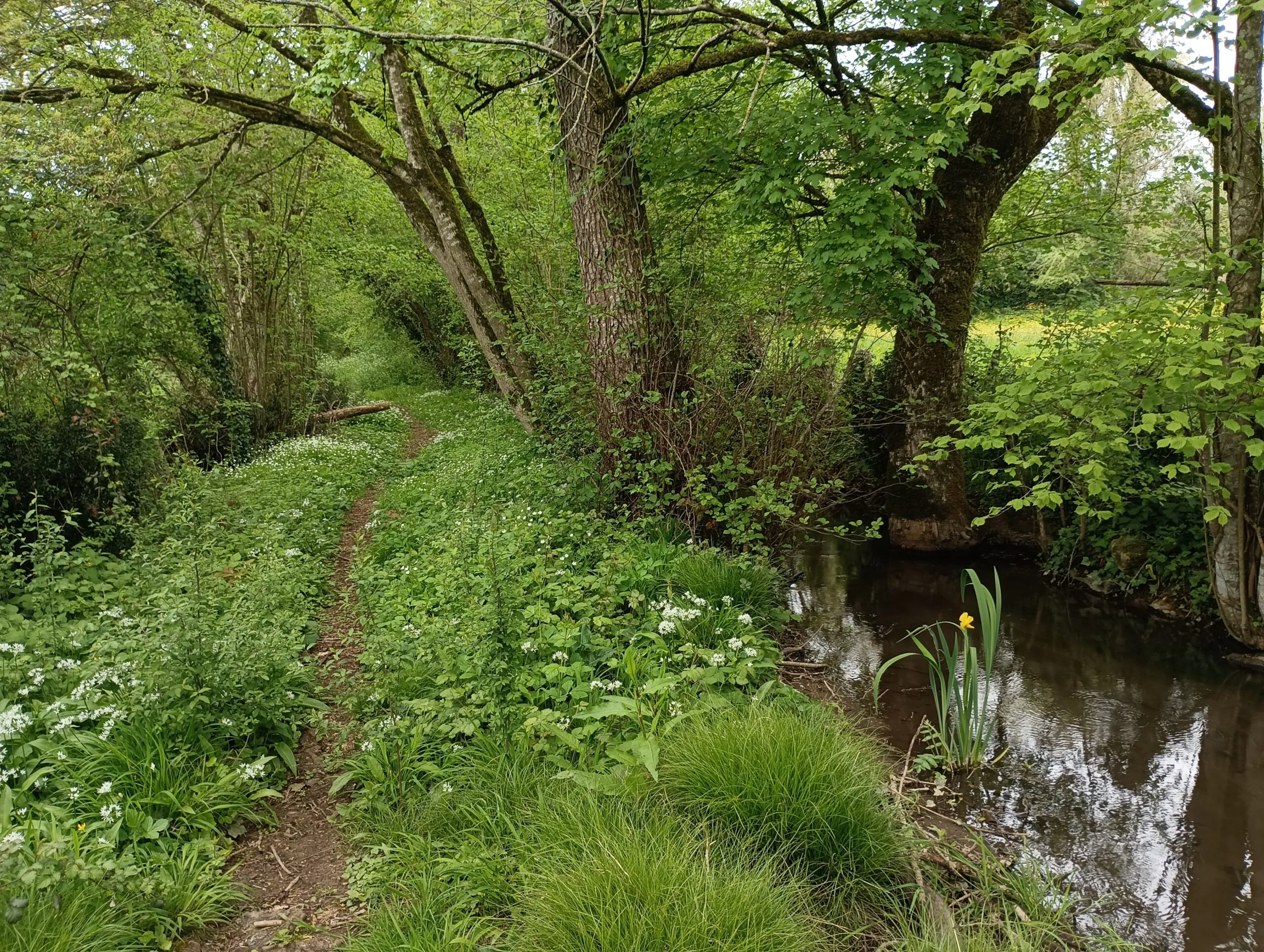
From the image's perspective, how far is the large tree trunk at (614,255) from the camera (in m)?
6.59

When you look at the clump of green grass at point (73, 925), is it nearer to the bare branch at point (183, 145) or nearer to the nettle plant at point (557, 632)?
the nettle plant at point (557, 632)

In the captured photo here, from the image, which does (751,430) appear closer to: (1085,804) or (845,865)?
(1085,804)

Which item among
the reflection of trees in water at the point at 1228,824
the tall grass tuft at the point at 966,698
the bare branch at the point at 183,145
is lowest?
the reflection of trees in water at the point at 1228,824

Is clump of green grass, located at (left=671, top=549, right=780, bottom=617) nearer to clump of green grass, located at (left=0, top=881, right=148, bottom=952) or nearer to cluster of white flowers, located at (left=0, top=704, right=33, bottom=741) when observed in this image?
clump of green grass, located at (left=0, top=881, right=148, bottom=952)

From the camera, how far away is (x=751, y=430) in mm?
6602

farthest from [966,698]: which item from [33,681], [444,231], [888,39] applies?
[444,231]

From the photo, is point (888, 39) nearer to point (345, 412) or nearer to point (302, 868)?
point (302, 868)

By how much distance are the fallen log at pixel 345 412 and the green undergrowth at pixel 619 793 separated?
12553 mm

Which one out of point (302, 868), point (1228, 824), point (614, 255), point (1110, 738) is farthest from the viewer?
point (614, 255)

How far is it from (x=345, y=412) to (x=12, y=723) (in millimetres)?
16217

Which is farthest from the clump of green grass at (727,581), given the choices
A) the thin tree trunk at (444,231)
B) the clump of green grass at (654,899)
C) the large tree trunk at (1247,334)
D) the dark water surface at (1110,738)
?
the thin tree trunk at (444,231)

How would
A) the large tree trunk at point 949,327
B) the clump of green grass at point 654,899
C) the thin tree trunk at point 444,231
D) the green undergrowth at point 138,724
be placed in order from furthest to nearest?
the thin tree trunk at point 444,231 → the large tree trunk at point 949,327 → the green undergrowth at point 138,724 → the clump of green grass at point 654,899

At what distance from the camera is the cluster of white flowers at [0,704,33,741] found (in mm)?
3225

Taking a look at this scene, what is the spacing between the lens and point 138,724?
3.46 m
